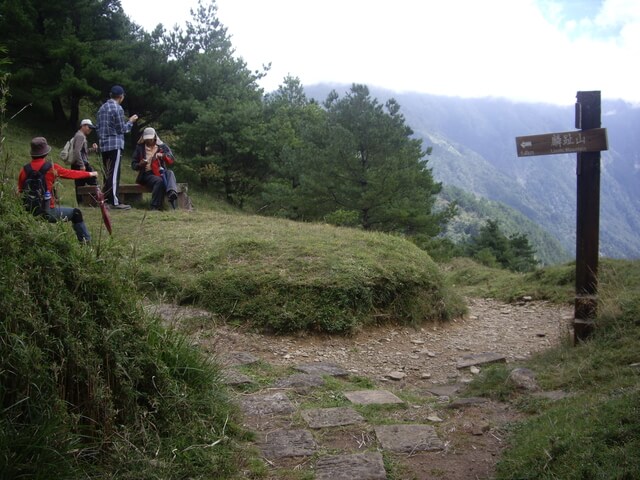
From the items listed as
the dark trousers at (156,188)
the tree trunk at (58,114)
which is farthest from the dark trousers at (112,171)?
the tree trunk at (58,114)

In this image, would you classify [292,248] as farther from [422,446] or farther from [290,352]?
[422,446]

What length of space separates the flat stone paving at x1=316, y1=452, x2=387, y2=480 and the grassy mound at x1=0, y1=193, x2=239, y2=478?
19.1 inches

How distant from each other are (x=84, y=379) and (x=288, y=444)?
3.91 feet

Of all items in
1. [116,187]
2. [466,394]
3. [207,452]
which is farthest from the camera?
[116,187]

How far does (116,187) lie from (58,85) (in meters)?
9.59

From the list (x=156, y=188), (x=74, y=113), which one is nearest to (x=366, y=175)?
(x=156, y=188)

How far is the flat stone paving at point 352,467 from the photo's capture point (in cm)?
278

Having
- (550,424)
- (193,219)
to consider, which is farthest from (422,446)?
(193,219)

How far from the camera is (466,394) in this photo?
4.28 metres

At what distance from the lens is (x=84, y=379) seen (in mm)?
2502

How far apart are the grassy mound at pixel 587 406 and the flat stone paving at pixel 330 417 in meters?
0.96

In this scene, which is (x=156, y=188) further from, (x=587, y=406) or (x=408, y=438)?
(x=587, y=406)

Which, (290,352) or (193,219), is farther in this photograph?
(193,219)

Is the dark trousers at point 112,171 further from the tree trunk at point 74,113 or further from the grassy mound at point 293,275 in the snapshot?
the tree trunk at point 74,113
